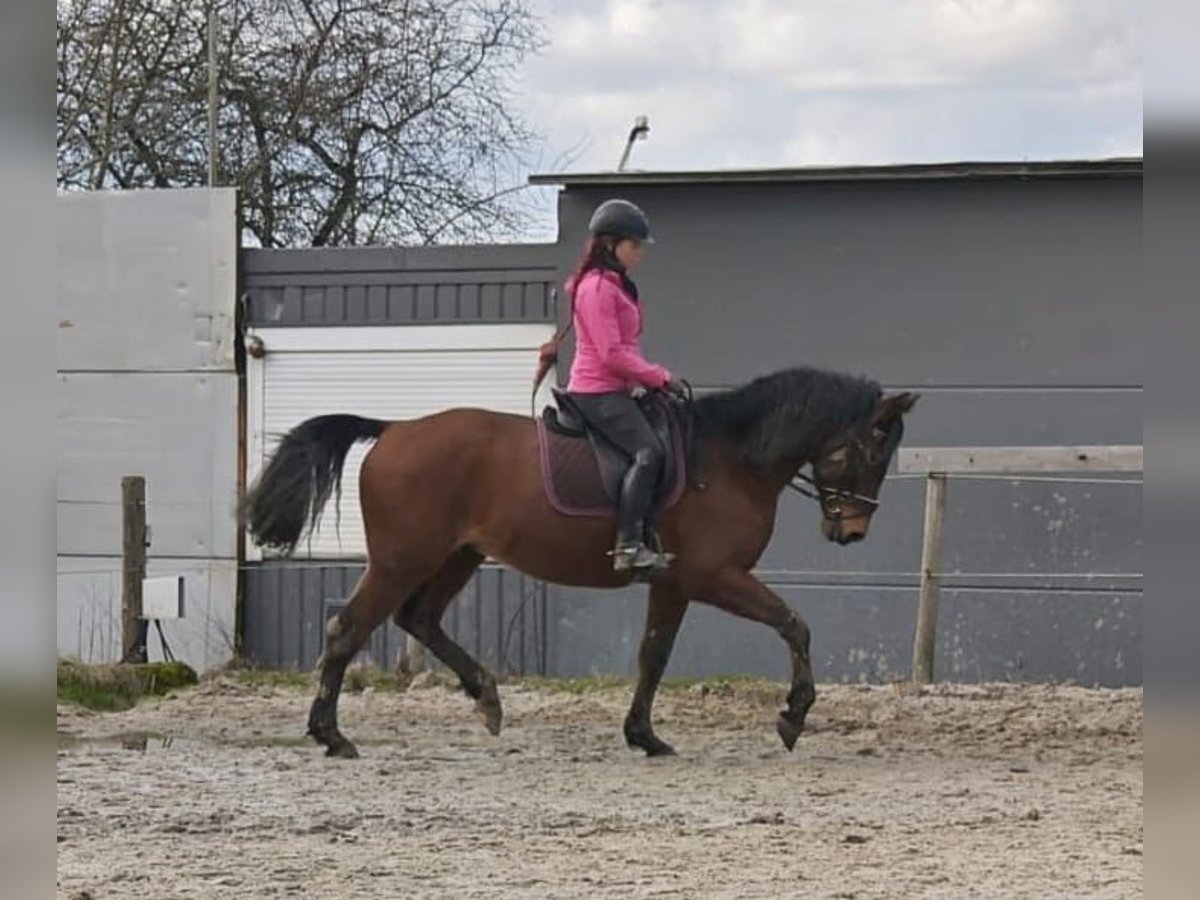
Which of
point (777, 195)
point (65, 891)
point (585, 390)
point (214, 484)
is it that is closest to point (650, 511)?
point (585, 390)

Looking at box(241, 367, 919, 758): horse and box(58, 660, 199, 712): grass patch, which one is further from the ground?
box(241, 367, 919, 758): horse

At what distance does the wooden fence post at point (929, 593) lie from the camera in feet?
33.7

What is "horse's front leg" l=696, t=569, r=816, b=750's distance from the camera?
7949mm

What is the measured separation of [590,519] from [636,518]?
306 millimetres

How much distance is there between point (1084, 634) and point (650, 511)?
5343 mm

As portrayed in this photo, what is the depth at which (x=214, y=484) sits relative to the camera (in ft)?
43.1

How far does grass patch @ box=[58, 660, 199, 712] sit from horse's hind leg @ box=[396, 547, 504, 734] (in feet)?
6.51

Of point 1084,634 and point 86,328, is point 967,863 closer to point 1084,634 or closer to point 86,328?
point 1084,634

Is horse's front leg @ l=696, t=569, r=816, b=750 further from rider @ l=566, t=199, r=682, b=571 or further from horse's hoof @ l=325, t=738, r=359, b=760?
horse's hoof @ l=325, t=738, r=359, b=760

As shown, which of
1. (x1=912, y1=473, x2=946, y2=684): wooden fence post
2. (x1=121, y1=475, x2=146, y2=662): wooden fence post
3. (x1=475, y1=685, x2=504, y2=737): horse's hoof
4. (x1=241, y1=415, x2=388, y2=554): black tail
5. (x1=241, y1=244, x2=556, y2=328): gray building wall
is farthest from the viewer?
(x1=241, y1=244, x2=556, y2=328): gray building wall

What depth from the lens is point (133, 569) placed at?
11109 millimetres

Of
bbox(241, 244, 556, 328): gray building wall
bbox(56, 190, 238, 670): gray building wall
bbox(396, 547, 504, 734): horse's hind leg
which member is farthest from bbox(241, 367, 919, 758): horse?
bbox(56, 190, 238, 670): gray building wall

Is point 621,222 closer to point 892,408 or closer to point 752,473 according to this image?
point 752,473

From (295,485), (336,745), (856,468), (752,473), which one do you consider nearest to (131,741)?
(336,745)
